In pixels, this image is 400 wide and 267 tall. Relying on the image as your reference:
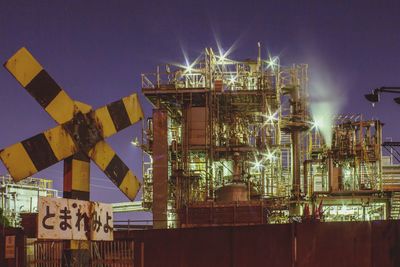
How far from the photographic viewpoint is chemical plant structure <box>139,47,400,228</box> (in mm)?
38938

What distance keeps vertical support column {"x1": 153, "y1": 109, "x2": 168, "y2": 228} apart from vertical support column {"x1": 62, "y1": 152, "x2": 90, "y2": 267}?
1257 inches

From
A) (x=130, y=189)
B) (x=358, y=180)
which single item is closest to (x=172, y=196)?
(x=358, y=180)

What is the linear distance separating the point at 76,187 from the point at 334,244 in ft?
55.0

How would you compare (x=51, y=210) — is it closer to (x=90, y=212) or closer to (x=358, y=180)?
(x=90, y=212)

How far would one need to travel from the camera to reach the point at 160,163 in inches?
1543

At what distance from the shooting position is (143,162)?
141 feet

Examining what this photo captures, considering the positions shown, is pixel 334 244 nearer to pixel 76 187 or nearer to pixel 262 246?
pixel 262 246

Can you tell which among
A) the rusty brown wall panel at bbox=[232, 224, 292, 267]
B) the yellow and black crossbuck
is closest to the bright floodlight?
the rusty brown wall panel at bbox=[232, 224, 292, 267]

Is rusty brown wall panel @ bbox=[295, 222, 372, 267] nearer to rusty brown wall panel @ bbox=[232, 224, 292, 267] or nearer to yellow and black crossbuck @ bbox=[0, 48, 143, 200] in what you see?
rusty brown wall panel @ bbox=[232, 224, 292, 267]

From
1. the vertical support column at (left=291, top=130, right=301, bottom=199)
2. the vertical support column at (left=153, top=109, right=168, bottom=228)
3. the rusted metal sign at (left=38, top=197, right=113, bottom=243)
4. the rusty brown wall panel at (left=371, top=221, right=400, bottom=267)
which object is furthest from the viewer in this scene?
the vertical support column at (left=291, top=130, right=301, bottom=199)

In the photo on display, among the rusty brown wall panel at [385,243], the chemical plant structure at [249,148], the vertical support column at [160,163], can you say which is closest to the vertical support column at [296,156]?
the chemical plant structure at [249,148]

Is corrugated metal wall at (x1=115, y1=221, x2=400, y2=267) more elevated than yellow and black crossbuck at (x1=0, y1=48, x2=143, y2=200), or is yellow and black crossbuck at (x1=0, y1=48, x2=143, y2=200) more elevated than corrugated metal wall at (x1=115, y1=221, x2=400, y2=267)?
yellow and black crossbuck at (x1=0, y1=48, x2=143, y2=200)

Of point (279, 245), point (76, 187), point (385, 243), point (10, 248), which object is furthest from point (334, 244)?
point (76, 187)

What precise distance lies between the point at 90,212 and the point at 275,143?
37176mm
